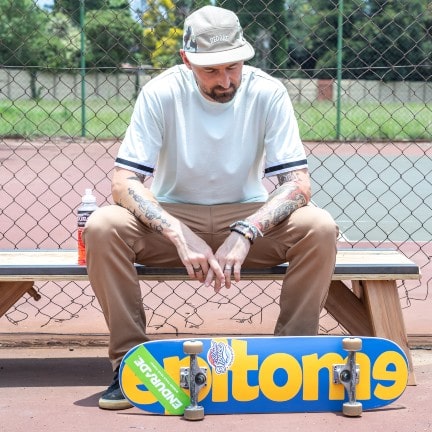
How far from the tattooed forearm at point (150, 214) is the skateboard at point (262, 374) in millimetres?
454

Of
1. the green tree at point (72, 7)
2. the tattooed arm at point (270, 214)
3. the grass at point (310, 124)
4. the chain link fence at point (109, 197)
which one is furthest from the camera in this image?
the grass at point (310, 124)

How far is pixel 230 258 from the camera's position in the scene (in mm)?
3797

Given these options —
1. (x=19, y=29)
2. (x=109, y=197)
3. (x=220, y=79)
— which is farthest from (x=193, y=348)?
(x=19, y=29)

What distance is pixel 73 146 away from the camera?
60.8 feet

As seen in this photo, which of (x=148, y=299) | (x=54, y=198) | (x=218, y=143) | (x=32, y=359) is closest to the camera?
(x=218, y=143)

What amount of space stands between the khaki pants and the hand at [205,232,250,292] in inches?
7.2

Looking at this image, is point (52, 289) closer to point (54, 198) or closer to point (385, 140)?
point (54, 198)

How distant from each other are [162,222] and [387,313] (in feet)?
3.28

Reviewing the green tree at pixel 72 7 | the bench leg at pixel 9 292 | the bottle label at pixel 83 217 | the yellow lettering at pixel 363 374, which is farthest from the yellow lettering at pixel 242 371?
the green tree at pixel 72 7

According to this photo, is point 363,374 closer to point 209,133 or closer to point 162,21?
point 209,133

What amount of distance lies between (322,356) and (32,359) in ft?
4.79

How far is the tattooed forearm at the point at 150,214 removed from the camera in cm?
387

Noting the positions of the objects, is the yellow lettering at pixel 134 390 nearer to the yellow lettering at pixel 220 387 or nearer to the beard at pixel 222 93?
the yellow lettering at pixel 220 387

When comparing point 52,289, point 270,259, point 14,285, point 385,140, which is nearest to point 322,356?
point 270,259
